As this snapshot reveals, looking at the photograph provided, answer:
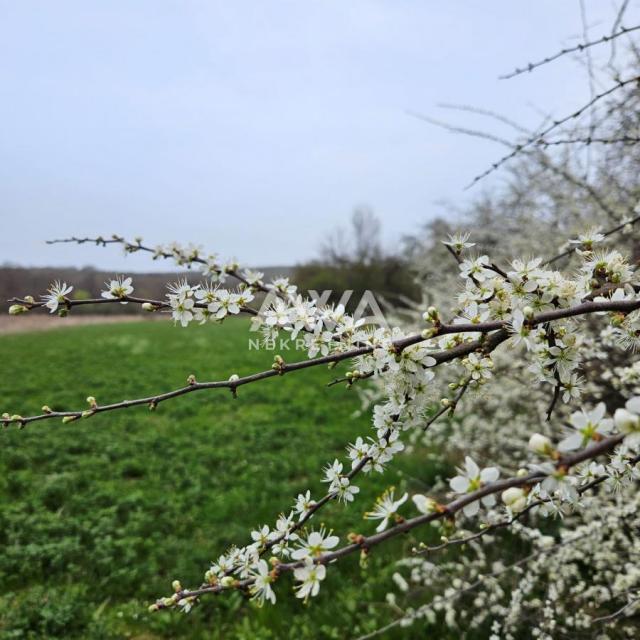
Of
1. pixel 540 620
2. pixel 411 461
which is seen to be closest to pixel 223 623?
pixel 540 620

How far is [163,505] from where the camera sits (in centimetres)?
427

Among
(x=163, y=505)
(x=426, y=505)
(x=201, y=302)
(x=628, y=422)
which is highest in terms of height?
(x=201, y=302)

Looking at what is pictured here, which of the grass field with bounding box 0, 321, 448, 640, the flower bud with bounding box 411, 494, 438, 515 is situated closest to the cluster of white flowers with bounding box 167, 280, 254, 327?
the flower bud with bounding box 411, 494, 438, 515

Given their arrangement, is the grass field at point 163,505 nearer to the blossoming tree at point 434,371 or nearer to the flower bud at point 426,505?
the blossoming tree at point 434,371

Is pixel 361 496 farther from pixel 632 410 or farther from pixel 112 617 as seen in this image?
pixel 632 410

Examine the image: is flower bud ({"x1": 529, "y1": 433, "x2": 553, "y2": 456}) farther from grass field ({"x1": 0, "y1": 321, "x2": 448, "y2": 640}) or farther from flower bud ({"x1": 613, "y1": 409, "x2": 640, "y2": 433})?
grass field ({"x1": 0, "y1": 321, "x2": 448, "y2": 640})

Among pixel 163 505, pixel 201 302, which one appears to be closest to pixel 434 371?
pixel 201 302

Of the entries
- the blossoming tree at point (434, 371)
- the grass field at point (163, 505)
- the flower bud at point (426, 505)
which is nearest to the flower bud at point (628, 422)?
the blossoming tree at point (434, 371)

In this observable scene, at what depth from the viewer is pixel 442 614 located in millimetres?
2932

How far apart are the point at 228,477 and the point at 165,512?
0.80 m

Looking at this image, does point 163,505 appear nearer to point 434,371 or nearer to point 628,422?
point 434,371

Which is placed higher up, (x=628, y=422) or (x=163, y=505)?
(x=628, y=422)

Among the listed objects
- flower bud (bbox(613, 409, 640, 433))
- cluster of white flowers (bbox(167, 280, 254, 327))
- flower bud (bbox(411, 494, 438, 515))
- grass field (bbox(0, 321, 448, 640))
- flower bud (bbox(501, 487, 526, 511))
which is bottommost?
grass field (bbox(0, 321, 448, 640))

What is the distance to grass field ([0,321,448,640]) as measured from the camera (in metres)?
2.93
